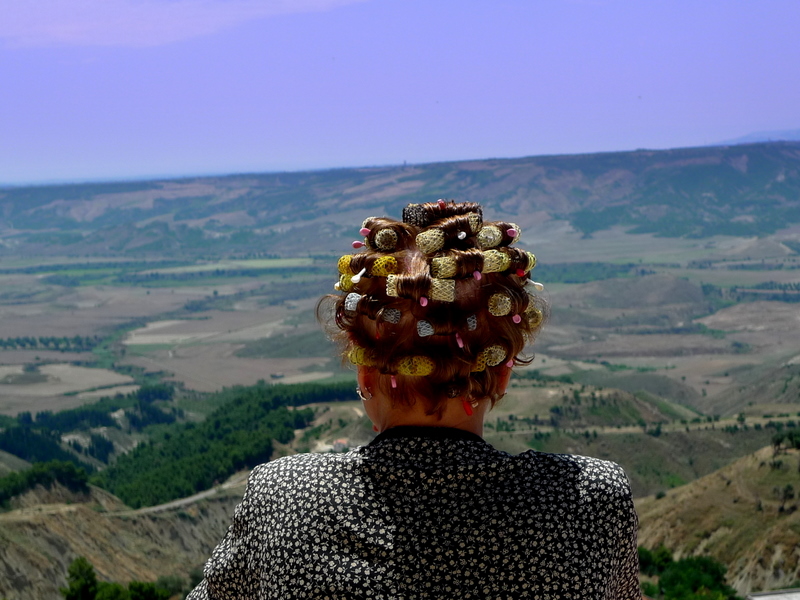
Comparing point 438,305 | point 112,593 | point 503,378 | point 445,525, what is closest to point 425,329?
point 438,305

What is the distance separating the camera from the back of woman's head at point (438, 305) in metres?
2.31

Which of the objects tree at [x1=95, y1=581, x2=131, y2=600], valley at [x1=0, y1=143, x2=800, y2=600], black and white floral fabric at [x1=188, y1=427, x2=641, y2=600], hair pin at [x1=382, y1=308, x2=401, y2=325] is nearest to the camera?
black and white floral fabric at [x1=188, y1=427, x2=641, y2=600]

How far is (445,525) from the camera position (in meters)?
2.25

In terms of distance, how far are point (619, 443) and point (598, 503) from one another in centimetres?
5743

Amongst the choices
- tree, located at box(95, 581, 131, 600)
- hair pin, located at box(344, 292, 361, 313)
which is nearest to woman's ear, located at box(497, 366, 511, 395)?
hair pin, located at box(344, 292, 361, 313)

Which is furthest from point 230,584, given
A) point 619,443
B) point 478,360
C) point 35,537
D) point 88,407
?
point 88,407

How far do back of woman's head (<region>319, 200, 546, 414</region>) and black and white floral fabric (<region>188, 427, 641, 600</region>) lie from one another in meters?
0.18

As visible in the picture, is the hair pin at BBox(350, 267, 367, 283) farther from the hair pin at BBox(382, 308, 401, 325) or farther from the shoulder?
the shoulder

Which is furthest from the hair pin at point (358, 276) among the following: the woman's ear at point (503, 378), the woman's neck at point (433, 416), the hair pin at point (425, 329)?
the woman's ear at point (503, 378)

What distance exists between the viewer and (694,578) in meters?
30.2

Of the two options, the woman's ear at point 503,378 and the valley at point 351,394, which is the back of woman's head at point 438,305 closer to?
the woman's ear at point 503,378

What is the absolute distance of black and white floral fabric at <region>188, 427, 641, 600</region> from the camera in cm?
224

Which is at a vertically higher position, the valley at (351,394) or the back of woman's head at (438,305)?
the back of woman's head at (438,305)

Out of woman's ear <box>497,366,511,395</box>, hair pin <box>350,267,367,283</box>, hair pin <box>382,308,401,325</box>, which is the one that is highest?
hair pin <box>350,267,367,283</box>
